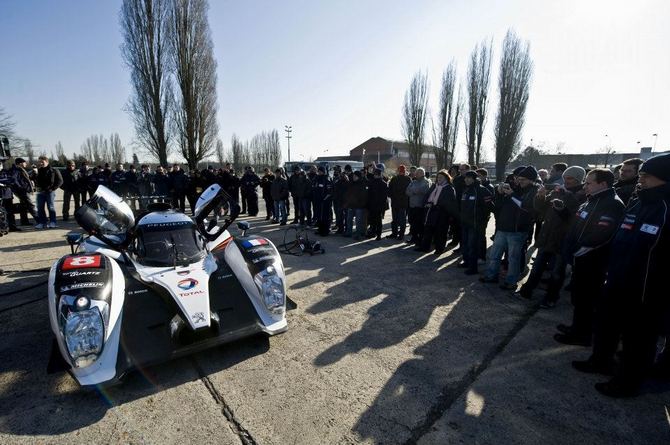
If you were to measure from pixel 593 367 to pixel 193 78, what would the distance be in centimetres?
2094

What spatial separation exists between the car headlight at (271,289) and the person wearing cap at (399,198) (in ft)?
18.1

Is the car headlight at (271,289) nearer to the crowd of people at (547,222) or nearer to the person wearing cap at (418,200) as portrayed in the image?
the crowd of people at (547,222)

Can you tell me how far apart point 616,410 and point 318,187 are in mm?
7887

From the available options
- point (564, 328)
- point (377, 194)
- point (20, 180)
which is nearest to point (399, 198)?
point (377, 194)

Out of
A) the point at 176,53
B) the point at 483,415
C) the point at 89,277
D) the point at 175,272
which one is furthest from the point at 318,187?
the point at 176,53

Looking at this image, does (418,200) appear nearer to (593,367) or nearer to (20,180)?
(593,367)

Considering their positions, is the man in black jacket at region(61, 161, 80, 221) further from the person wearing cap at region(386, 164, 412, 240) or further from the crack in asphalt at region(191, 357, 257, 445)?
the crack in asphalt at region(191, 357, 257, 445)

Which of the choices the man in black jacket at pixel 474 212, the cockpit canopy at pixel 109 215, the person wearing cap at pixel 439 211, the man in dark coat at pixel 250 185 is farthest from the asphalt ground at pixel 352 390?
the man in dark coat at pixel 250 185

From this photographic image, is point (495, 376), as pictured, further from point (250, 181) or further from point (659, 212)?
point (250, 181)

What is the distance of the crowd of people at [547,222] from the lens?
2.55 m

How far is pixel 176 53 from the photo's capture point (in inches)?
704

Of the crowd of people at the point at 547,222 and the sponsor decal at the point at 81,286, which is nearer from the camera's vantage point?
the crowd of people at the point at 547,222

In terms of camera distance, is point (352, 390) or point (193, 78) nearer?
point (352, 390)

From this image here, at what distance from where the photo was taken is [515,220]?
4.94 m
